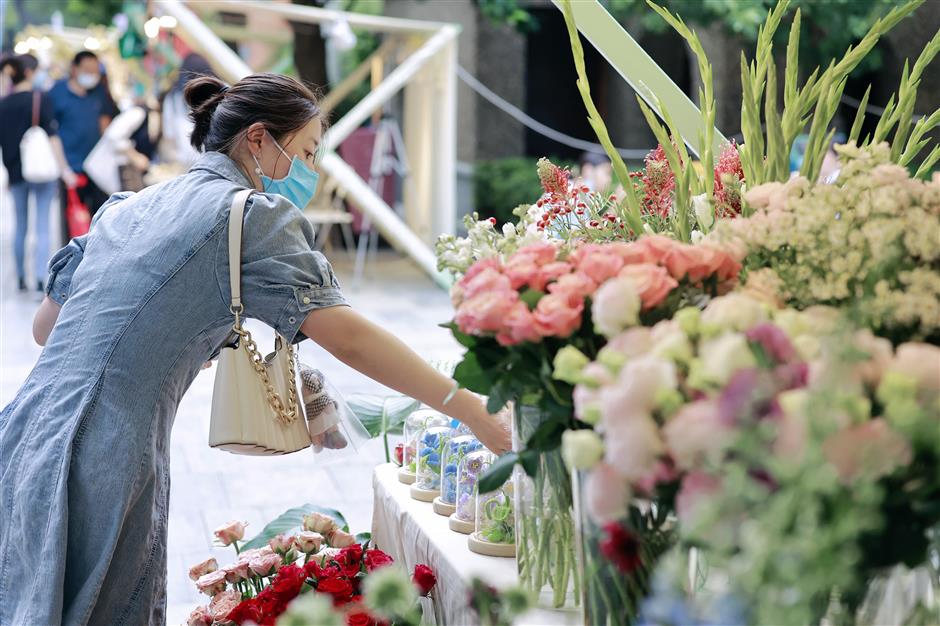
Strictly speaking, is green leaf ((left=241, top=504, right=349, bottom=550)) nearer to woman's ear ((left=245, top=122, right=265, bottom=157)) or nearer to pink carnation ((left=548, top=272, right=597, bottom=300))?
woman's ear ((left=245, top=122, right=265, bottom=157))

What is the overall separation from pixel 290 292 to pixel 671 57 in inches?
483

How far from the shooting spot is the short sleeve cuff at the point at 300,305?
1738 mm

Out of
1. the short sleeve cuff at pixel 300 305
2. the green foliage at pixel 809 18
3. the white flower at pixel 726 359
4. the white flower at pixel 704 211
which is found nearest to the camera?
the white flower at pixel 726 359

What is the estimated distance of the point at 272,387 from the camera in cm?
199

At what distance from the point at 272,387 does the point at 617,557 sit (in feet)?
3.41

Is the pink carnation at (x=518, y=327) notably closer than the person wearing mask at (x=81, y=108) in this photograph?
Yes

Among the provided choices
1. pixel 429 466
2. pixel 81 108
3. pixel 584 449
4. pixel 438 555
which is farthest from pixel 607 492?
pixel 81 108

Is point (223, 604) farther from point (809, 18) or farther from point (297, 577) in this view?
point (809, 18)

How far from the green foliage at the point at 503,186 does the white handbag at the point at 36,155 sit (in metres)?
4.94

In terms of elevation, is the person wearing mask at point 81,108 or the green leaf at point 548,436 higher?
the green leaf at point 548,436

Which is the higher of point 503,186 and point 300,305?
point 300,305

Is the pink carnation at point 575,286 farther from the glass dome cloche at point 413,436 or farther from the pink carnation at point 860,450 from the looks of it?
the glass dome cloche at point 413,436

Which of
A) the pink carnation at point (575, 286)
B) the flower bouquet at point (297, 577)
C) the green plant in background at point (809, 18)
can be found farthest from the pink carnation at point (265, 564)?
the green plant in background at point (809, 18)

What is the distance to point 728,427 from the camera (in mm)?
900
